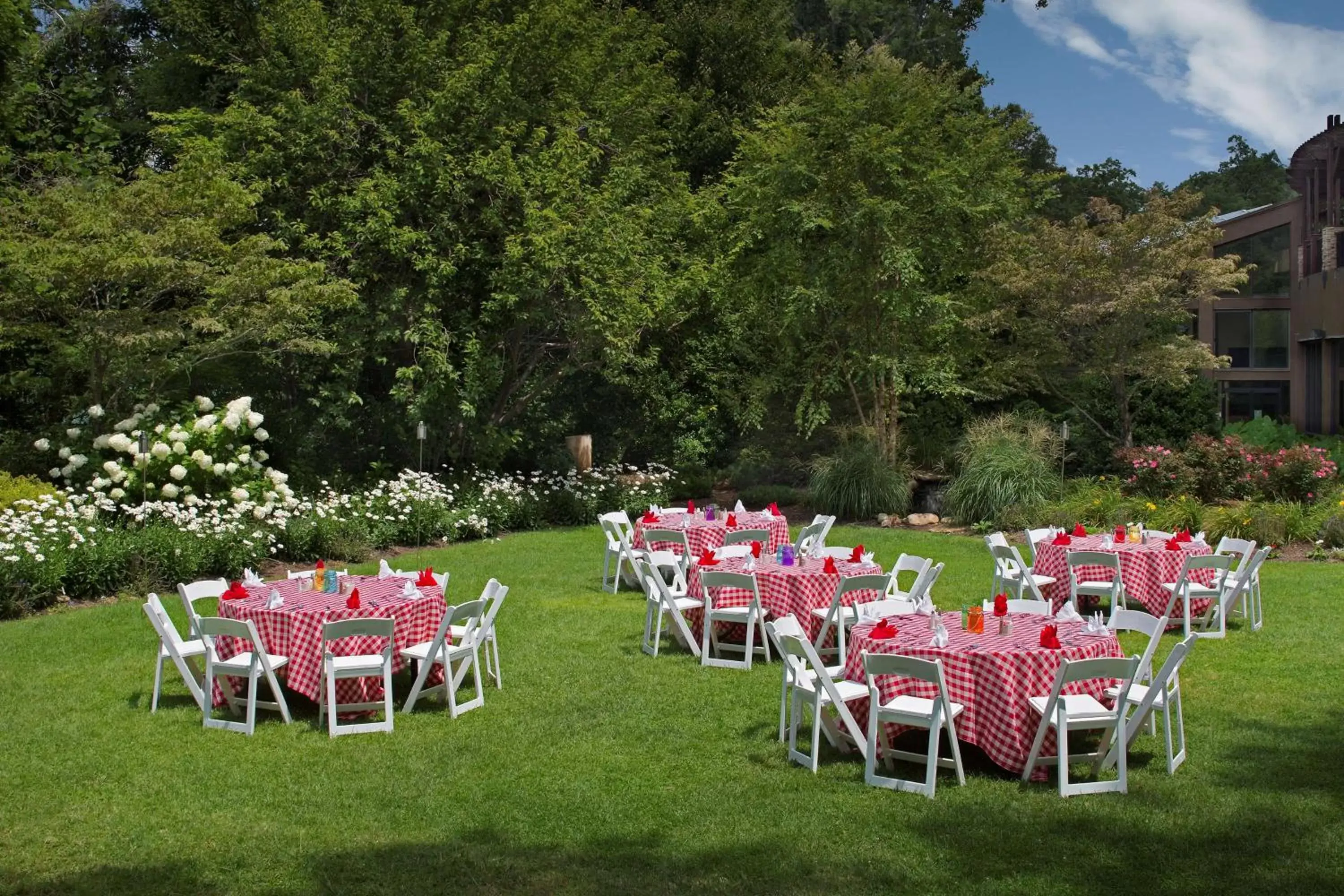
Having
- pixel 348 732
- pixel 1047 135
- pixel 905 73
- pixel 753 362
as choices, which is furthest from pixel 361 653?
pixel 1047 135

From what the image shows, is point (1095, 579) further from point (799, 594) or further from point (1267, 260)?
point (1267, 260)

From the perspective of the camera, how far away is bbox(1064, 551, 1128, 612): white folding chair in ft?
37.7

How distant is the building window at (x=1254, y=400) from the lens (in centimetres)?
2677

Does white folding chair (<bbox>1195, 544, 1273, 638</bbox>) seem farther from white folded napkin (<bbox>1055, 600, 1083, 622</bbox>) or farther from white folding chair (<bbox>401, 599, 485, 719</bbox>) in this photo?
white folding chair (<bbox>401, 599, 485, 719</bbox>)

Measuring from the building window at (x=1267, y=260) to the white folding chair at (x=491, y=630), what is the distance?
22.4 m

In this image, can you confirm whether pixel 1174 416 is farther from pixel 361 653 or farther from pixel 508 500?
pixel 361 653

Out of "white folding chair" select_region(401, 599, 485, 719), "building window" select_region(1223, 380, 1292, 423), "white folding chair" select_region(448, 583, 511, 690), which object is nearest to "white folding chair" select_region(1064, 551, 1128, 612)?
"white folding chair" select_region(448, 583, 511, 690)

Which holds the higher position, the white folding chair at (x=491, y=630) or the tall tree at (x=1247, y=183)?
the tall tree at (x=1247, y=183)

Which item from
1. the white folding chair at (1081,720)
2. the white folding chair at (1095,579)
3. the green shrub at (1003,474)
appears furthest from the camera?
the green shrub at (1003,474)

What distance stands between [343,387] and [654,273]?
5.45 m

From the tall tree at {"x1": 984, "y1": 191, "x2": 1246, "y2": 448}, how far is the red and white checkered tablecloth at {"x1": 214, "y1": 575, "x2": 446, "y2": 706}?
13.3 metres

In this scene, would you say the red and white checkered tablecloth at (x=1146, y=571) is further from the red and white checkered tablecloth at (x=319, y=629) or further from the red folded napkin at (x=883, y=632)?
the red and white checkered tablecloth at (x=319, y=629)

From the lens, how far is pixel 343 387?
1969cm

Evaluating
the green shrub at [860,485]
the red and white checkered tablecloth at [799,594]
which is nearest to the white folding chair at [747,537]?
the red and white checkered tablecloth at [799,594]
